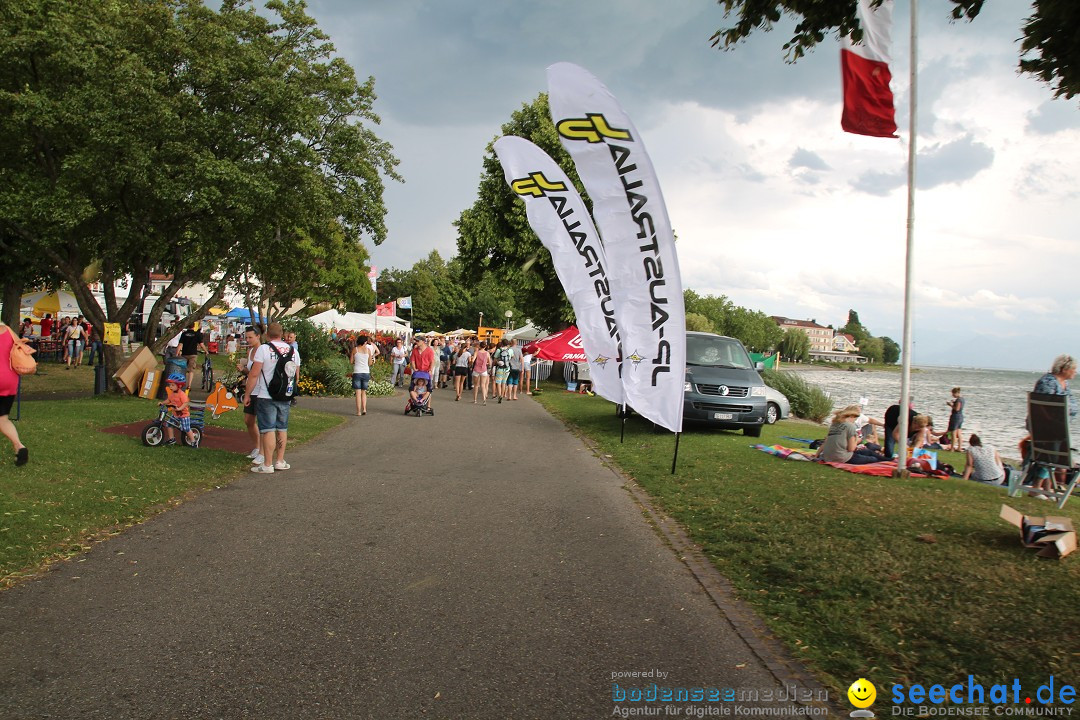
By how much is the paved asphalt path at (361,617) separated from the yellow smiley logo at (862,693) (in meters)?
0.44

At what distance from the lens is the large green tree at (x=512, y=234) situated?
3606 centimetres

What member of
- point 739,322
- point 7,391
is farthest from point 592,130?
point 739,322

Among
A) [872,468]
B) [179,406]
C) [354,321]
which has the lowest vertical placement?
[872,468]

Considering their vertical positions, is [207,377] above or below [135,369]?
below

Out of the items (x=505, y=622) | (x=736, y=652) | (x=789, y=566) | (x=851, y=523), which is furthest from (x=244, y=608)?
(x=851, y=523)

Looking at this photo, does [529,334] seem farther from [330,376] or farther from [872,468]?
[872,468]

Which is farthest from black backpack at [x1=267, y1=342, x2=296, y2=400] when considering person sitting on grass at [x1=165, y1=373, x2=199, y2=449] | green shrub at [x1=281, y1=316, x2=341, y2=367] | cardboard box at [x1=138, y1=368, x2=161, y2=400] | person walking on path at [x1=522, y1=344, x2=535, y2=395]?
person walking on path at [x1=522, y1=344, x2=535, y2=395]

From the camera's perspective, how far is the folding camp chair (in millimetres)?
8977

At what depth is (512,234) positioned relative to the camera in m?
37.1

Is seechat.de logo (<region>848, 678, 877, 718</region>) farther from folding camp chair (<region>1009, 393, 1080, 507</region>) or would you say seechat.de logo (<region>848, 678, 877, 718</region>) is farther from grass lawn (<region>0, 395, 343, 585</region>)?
folding camp chair (<region>1009, 393, 1080, 507</region>)

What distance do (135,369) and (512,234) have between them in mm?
23165

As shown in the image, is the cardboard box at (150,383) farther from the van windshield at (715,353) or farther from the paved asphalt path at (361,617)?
the van windshield at (715,353)

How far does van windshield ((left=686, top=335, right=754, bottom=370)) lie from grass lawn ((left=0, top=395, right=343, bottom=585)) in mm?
8287

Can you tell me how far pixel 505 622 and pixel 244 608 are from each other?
163 cm
